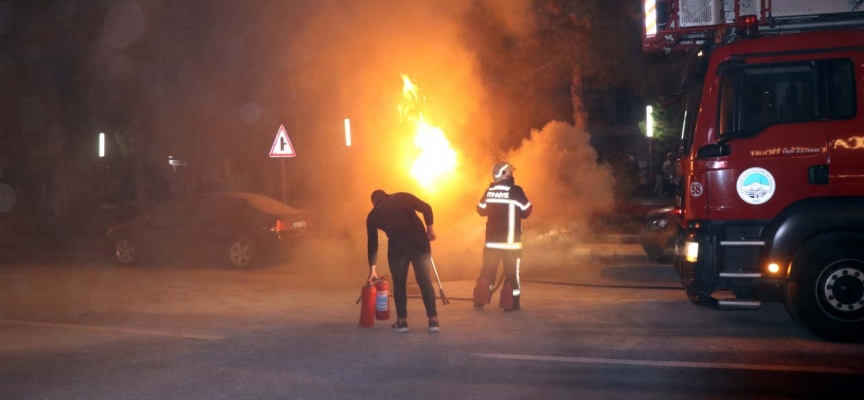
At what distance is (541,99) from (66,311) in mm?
14802

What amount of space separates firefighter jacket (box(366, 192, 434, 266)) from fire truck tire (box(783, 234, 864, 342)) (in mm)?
3398

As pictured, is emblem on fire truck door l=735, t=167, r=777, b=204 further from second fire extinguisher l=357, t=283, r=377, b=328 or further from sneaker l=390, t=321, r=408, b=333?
second fire extinguisher l=357, t=283, r=377, b=328

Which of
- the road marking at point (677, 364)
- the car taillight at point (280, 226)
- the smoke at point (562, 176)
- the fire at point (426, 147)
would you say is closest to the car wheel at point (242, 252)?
the car taillight at point (280, 226)

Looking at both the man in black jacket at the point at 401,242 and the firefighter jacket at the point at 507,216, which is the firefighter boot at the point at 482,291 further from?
the man in black jacket at the point at 401,242

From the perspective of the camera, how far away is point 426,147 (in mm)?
14984

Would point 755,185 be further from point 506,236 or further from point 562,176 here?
point 562,176

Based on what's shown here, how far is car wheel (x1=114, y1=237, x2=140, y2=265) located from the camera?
14312 millimetres

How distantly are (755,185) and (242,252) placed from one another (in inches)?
351

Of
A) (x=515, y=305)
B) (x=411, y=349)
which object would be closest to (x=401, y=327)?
(x=411, y=349)

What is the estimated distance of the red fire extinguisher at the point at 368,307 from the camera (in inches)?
320

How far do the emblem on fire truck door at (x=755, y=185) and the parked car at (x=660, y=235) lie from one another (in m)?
4.33

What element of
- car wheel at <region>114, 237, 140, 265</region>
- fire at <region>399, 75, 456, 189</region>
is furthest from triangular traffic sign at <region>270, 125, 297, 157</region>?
car wheel at <region>114, 237, 140, 265</region>

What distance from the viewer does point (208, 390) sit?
596 centimetres

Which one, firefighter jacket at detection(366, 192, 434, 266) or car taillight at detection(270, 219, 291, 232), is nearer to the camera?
firefighter jacket at detection(366, 192, 434, 266)
